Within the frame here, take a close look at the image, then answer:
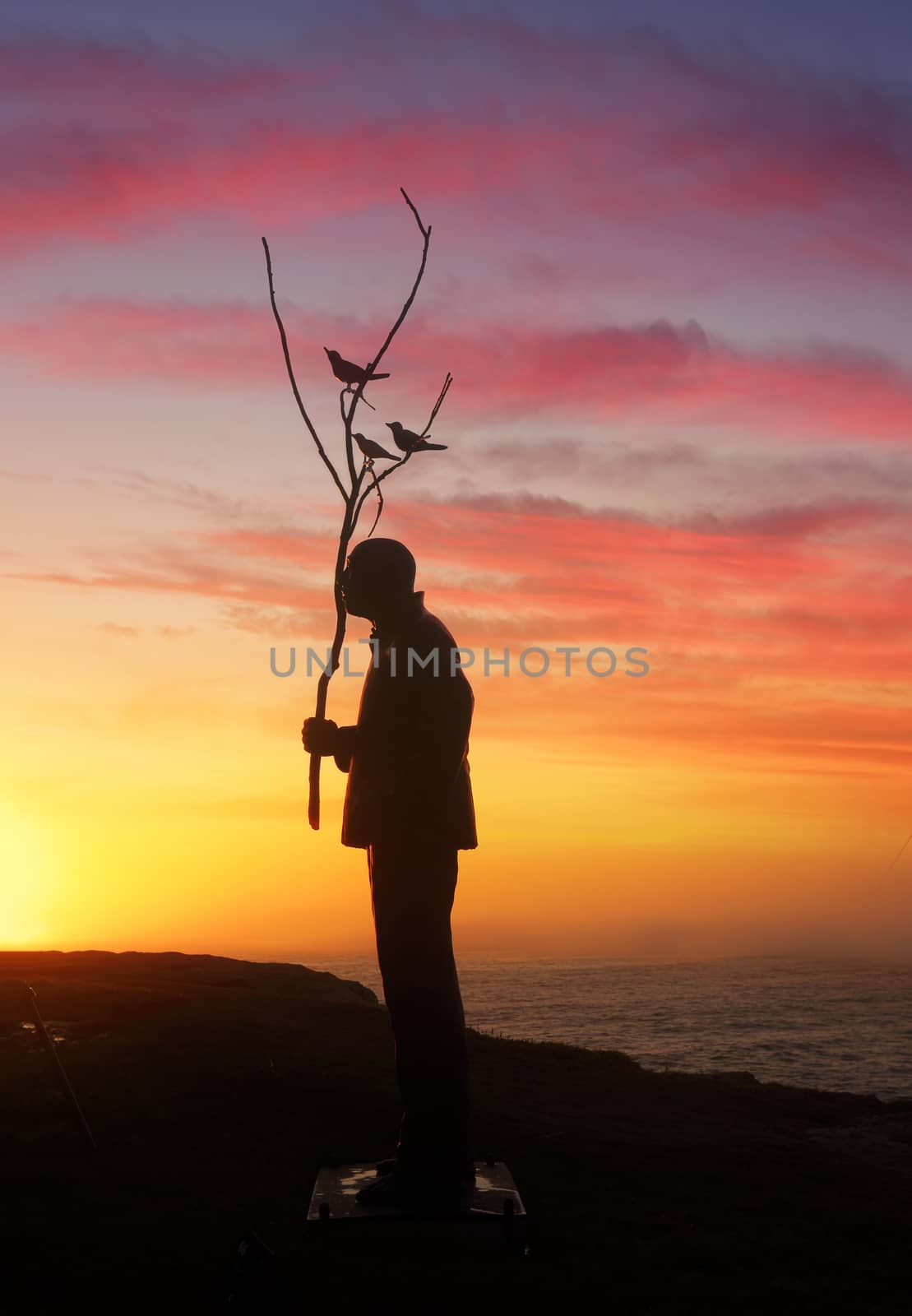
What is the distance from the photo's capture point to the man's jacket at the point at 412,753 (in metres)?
8.46

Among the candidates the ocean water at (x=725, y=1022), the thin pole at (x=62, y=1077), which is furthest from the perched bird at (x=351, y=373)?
the ocean water at (x=725, y=1022)

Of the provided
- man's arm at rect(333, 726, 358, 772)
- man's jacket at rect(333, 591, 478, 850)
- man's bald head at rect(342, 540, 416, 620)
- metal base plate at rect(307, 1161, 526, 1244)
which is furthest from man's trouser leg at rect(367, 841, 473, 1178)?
man's bald head at rect(342, 540, 416, 620)

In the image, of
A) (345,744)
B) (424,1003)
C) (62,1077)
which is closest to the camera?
(424,1003)

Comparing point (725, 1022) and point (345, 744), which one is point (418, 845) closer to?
point (345, 744)

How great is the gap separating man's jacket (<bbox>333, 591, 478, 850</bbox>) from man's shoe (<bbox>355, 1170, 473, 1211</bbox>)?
2375mm

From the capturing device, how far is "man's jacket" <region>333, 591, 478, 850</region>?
27.8 ft

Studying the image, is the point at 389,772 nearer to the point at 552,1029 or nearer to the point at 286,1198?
the point at 286,1198

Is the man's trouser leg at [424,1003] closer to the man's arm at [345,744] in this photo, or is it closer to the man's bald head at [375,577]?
the man's arm at [345,744]

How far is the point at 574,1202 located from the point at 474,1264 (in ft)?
5.55

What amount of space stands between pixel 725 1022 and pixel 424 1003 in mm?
76402

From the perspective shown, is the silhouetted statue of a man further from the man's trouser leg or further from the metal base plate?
the metal base plate

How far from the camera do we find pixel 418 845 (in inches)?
334

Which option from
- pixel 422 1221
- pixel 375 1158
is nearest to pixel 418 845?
pixel 422 1221

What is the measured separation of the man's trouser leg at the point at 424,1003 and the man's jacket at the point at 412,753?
7.5 inches
